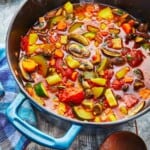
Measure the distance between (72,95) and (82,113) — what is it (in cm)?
7

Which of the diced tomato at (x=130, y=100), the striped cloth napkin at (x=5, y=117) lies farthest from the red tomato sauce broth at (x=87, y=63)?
the striped cloth napkin at (x=5, y=117)

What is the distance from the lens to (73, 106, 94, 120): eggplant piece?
1.36 m

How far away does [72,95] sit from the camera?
1394 mm

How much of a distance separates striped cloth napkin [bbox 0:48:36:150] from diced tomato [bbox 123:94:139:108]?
315mm

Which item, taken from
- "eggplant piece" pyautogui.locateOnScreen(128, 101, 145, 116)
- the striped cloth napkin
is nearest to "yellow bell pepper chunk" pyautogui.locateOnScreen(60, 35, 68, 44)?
the striped cloth napkin

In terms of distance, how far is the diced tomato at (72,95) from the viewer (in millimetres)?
1391

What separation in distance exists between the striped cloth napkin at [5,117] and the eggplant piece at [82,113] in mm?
192

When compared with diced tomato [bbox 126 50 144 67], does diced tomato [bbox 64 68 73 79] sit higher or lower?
higher

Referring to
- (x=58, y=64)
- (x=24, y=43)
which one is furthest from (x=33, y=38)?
(x=58, y=64)

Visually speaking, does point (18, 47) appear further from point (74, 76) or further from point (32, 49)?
point (74, 76)

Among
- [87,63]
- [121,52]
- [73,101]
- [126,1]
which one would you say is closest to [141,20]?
[126,1]

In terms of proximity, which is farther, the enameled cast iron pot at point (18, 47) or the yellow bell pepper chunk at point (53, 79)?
the yellow bell pepper chunk at point (53, 79)

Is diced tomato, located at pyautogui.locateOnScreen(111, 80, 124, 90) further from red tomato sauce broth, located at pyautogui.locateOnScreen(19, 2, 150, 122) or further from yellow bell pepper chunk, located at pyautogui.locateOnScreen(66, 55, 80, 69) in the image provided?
yellow bell pepper chunk, located at pyautogui.locateOnScreen(66, 55, 80, 69)

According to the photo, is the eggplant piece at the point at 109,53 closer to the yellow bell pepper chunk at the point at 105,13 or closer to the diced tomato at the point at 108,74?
the diced tomato at the point at 108,74
